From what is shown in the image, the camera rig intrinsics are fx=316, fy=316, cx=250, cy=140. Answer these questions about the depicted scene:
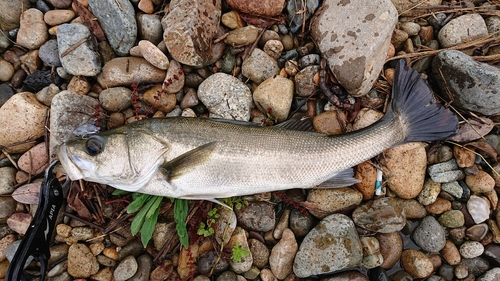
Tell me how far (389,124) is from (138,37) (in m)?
3.48

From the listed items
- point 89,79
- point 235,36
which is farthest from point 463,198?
point 89,79

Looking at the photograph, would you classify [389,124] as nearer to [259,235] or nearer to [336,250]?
[336,250]

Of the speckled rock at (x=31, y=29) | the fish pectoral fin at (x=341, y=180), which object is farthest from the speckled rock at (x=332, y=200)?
the speckled rock at (x=31, y=29)

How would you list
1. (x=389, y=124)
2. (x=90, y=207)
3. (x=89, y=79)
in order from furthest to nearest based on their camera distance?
(x=89, y=79) < (x=90, y=207) < (x=389, y=124)

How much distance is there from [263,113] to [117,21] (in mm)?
2266

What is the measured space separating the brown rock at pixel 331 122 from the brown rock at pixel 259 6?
5.05ft

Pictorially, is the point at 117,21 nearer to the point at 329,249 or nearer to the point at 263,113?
the point at 263,113

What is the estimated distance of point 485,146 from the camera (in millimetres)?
4148

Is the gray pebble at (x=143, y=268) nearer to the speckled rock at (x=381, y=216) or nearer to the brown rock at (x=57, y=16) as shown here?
the speckled rock at (x=381, y=216)

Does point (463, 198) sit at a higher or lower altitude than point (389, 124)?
lower

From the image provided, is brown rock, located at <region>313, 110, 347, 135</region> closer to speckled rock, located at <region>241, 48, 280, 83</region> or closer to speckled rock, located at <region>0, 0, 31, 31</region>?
speckled rock, located at <region>241, 48, 280, 83</region>

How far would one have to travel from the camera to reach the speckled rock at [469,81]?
3.93 metres

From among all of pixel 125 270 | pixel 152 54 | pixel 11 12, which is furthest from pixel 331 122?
pixel 11 12

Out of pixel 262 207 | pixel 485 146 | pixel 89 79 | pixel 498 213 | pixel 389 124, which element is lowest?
pixel 498 213
